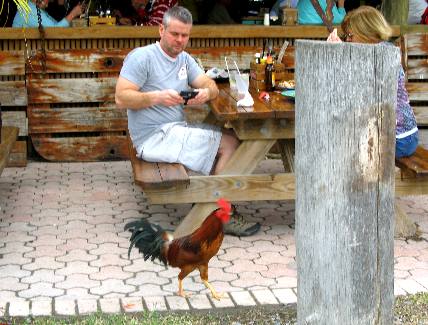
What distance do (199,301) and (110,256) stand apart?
1145 millimetres

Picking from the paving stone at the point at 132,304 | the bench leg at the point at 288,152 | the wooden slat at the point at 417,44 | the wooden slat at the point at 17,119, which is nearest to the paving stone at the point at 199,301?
the paving stone at the point at 132,304

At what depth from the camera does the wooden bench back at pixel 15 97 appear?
29.2 ft

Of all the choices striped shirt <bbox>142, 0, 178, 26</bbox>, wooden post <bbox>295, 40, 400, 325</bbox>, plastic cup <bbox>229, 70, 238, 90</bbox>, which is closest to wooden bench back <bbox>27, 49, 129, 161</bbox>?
striped shirt <bbox>142, 0, 178, 26</bbox>

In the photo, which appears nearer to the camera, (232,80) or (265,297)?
(265,297)

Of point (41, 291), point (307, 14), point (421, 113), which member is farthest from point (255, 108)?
point (421, 113)

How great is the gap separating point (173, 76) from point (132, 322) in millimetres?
2308

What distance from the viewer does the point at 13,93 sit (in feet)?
29.4

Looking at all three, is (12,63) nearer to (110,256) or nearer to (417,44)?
(110,256)

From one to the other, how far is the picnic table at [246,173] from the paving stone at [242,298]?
108 centimetres

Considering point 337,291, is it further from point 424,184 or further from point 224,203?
point 424,184

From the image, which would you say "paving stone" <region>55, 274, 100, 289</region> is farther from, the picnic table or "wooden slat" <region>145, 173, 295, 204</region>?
the picnic table

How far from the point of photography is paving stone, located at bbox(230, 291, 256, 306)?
17.0 ft

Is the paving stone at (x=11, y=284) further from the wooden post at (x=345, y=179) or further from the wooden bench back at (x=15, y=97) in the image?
the wooden bench back at (x=15, y=97)

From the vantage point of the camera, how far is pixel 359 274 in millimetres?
3311
